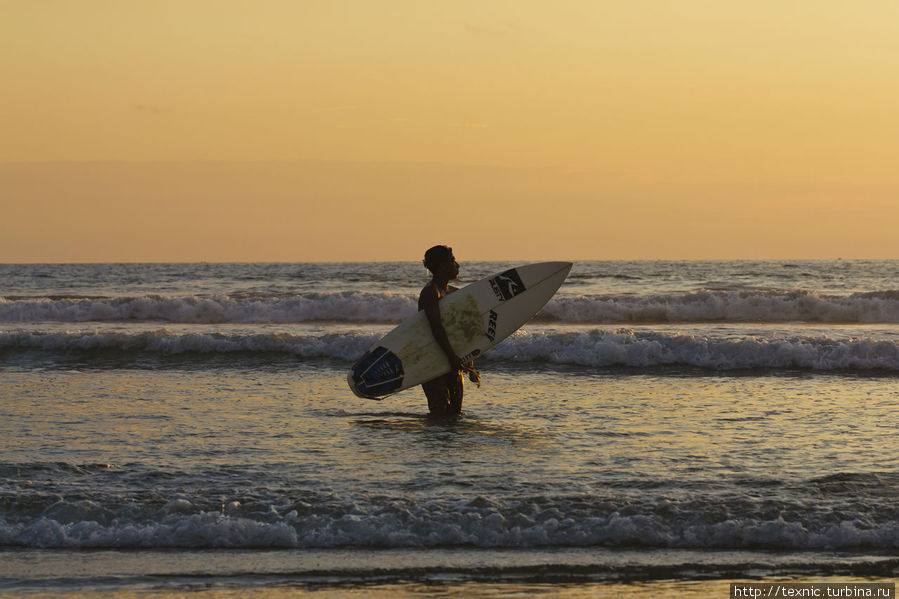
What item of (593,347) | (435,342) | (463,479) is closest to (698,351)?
(593,347)

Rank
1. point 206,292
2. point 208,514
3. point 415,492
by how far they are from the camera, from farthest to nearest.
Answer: point 206,292, point 415,492, point 208,514

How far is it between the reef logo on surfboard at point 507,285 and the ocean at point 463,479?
109 cm

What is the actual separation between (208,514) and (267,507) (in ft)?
1.14

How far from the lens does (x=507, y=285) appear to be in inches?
393

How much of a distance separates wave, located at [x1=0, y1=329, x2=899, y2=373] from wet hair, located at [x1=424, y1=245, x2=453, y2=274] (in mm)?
5516

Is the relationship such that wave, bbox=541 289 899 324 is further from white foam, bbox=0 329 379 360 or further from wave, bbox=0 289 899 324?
white foam, bbox=0 329 379 360

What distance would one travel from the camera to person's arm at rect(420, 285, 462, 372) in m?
8.56

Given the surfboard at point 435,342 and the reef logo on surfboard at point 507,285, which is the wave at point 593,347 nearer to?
the reef logo on surfboard at point 507,285

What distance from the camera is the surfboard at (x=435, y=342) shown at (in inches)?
358

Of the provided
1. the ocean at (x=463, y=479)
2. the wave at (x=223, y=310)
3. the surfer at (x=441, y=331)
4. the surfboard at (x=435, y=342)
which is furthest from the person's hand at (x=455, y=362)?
the wave at (x=223, y=310)

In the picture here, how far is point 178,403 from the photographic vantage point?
977cm

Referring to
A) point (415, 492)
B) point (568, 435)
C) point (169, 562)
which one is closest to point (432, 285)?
point (568, 435)

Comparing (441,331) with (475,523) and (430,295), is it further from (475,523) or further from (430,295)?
(475,523)

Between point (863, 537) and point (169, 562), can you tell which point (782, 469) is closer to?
point (863, 537)
